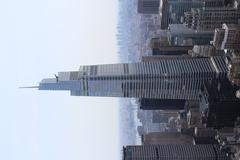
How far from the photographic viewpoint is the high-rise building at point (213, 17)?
131875mm

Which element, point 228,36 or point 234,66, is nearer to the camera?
point 228,36

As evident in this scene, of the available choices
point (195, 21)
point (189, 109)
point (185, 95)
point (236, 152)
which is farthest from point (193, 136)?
point (195, 21)

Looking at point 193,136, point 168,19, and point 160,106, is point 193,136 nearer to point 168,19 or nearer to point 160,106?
point 160,106

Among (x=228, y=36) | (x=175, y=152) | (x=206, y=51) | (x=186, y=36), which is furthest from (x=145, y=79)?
(x=228, y=36)

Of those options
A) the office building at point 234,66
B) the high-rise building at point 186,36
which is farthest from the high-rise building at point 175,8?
the office building at point 234,66

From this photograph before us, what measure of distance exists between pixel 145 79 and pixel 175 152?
61.2ft

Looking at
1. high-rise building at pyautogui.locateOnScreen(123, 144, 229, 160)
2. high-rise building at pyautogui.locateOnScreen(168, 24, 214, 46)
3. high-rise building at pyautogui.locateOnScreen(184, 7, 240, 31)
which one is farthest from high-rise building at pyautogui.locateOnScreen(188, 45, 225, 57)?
high-rise building at pyautogui.locateOnScreen(123, 144, 229, 160)

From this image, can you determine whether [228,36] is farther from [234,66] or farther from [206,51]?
[206,51]

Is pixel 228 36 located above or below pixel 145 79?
above

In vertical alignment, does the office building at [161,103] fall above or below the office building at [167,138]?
above

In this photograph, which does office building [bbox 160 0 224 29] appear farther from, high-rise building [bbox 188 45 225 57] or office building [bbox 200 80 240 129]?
office building [bbox 200 80 240 129]

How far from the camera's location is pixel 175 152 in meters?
156

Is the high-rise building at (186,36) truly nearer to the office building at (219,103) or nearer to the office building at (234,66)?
the office building at (219,103)

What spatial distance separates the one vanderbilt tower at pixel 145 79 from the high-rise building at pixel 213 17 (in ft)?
43.9
